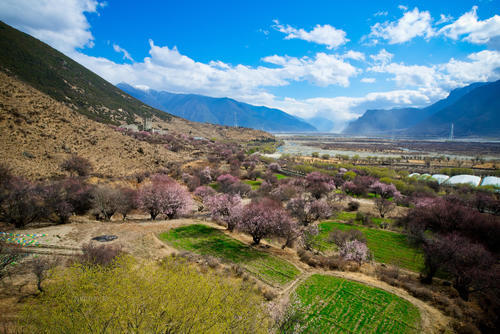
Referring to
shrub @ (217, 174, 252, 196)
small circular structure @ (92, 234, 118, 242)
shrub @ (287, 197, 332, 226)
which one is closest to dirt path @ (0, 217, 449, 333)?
small circular structure @ (92, 234, 118, 242)

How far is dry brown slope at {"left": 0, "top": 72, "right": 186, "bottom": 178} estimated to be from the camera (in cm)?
3884

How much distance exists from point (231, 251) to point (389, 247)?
23726 mm

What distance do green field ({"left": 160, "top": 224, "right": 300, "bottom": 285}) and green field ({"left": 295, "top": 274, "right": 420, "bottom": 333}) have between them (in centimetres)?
258

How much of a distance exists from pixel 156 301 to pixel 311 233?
26.3m

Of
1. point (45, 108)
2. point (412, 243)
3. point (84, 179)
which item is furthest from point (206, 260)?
point (45, 108)

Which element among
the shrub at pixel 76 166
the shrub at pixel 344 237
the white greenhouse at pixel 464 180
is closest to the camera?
the shrub at pixel 344 237

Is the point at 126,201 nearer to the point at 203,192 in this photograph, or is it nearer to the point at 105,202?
the point at 105,202

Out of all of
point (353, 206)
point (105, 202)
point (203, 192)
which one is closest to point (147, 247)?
point (105, 202)

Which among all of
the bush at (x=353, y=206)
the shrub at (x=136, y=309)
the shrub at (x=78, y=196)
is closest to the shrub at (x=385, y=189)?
the bush at (x=353, y=206)

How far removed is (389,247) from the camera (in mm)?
31781

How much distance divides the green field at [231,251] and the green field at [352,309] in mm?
2576

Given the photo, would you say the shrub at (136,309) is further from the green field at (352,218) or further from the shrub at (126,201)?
the green field at (352,218)

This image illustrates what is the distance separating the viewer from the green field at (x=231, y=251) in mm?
21905

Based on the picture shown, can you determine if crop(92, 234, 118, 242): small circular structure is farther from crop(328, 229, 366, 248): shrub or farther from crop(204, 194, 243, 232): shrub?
crop(328, 229, 366, 248): shrub
